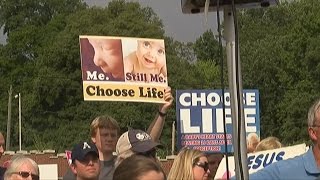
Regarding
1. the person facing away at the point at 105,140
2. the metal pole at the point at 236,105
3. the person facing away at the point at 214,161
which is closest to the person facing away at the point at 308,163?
the metal pole at the point at 236,105

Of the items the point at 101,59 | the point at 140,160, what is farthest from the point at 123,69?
the point at 140,160

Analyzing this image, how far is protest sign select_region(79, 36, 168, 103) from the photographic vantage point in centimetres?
1630

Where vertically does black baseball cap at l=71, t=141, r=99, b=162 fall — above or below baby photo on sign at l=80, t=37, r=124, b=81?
below

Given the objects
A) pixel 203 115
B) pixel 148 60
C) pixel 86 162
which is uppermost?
pixel 148 60

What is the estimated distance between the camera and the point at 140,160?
130 inches

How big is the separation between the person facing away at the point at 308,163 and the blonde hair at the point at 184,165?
90 centimetres

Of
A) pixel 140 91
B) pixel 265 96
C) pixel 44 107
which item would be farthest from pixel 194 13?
pixel 44 107

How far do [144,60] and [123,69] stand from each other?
759 mm

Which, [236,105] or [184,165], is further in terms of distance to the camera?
[184,165]

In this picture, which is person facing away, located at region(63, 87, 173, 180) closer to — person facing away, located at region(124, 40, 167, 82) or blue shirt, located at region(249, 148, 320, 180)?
blue shirt, located at region(249, 148, 320, 180)

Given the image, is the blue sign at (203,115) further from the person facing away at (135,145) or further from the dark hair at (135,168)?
the dark hair at (135,168)

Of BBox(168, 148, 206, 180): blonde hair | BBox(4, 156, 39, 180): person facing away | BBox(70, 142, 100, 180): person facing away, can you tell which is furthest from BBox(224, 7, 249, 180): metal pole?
BBox(70, 142, 100, 180): person facing away

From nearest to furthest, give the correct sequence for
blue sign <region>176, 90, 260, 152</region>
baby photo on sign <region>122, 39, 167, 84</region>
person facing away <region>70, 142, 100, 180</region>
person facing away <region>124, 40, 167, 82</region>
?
person facing away <region>70, 142, 100, 180</region>, blue sign <region>176, 90, 260, 152</region>, baby photo on sign <region>122, 39, 167, 84</region>, person facing away <region>124, 40, 167, 82</region>

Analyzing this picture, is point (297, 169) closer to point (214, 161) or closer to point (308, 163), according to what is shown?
point (308, 163)
